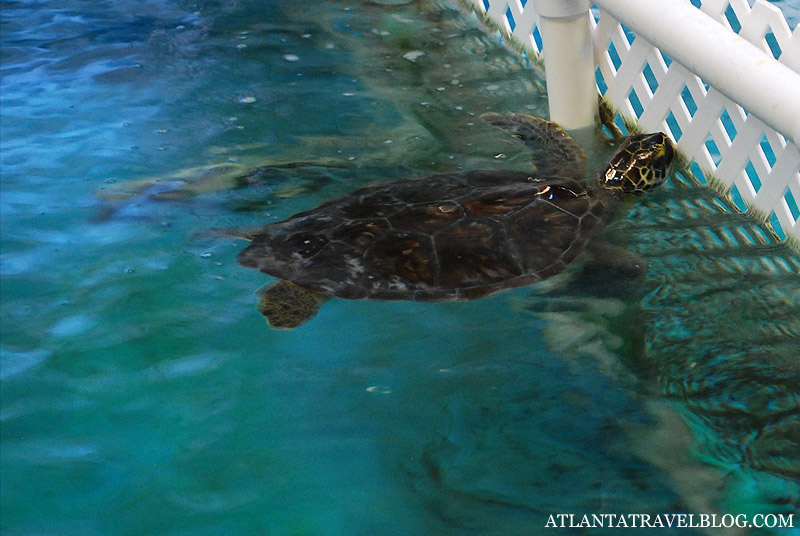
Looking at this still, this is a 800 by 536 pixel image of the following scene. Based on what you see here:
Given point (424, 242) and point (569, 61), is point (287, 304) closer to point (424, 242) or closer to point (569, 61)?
A: point (424, 242)

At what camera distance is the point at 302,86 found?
4.40 m

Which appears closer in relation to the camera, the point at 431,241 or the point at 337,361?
the point at 337,361

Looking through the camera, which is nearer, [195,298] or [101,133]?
[195,298]

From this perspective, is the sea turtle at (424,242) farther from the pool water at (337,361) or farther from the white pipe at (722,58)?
the white pipe at (722,58)

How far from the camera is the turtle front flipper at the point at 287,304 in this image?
2.67 m

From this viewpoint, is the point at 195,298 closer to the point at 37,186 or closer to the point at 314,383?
the point at 314,383

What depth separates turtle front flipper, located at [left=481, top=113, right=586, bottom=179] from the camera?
3420 millimetres

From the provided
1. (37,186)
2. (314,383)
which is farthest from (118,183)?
(314,383)

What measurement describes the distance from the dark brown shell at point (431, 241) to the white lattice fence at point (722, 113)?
0.71 m

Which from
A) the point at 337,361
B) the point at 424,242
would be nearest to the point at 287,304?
the point at 337,361

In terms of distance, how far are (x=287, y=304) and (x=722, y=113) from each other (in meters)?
2.25

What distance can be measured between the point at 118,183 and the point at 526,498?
8.26ft

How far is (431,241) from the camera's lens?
2729mm

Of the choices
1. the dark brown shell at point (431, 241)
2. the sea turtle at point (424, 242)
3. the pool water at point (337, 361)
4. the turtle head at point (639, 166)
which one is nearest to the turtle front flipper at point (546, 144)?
the pool water at point (337, 361)
